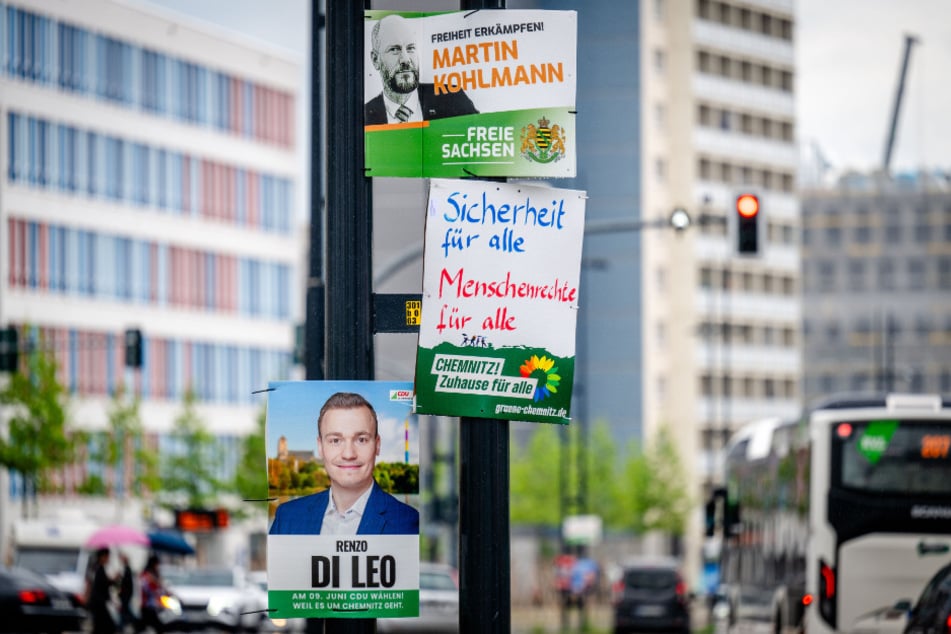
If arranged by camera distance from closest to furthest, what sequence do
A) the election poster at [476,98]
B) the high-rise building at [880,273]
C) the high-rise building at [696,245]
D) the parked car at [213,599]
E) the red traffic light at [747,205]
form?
1. the election poster at [476,98]
2. the red traffic light at [747,205]
3. the parked car at [213,599]
4. the high-rise building at [696,245]
5. the high-rise building at [880,273]

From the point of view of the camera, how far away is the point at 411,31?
321 inches

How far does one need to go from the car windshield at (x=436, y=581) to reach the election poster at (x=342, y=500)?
22980mm

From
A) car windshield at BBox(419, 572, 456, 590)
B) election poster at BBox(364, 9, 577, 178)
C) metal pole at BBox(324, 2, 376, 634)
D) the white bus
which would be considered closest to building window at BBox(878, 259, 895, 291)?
car windshield at BBox(419, 572, 456, 590)

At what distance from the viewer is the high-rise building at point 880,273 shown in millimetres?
145250

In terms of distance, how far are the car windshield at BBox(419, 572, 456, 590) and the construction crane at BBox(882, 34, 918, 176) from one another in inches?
5261

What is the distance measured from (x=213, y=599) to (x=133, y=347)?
19.2 feet

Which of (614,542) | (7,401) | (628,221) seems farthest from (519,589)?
(628,221)

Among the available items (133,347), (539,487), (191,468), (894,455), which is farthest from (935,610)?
(539,487)

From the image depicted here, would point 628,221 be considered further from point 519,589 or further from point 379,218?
point 519,589

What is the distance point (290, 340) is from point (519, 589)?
2166cm

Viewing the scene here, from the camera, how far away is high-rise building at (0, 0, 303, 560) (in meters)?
75.4

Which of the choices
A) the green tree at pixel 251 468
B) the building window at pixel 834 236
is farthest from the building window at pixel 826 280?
the green tree at pixel 251 468

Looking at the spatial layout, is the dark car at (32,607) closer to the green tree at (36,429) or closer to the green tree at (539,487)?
the green tree at (36,429)

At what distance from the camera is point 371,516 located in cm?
Answer: 792
